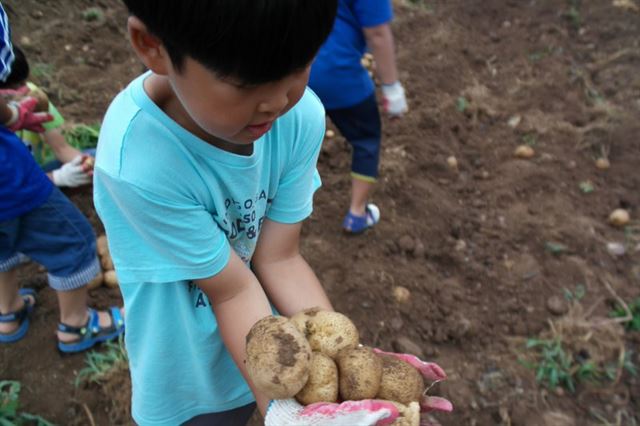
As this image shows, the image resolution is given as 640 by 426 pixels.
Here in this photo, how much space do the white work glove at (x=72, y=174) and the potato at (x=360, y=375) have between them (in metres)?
2.28

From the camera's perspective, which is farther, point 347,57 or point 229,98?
point 347,57

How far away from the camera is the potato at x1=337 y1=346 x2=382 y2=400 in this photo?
1117 millimetres

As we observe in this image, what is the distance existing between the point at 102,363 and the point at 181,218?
161 cm

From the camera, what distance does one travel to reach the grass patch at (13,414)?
6.93ft

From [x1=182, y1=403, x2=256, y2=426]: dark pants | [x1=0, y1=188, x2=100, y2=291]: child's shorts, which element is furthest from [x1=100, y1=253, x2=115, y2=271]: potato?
[x1=182, y1=403, x2=256, y2=426]: dark pants

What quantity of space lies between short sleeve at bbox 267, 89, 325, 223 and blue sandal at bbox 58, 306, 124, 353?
1481 mm

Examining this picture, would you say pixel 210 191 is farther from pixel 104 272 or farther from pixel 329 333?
pixel 104 272

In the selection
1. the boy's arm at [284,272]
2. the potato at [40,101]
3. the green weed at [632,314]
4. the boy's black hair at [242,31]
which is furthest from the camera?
the green weed at [632,314]

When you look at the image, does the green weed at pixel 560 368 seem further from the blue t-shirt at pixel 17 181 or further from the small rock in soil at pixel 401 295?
the blue t-shirt at pixel 17 181

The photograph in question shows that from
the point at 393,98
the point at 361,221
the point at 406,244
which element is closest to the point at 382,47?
the point at 393,98

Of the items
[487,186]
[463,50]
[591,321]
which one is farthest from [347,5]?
[463,50]

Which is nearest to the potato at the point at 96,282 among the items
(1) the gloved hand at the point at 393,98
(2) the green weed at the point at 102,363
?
(2) the green weed at the point at 102,363

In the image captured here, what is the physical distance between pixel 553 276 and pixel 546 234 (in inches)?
12.2

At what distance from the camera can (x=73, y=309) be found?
233 centimetres
